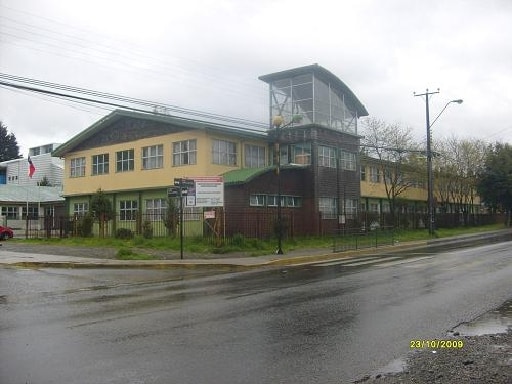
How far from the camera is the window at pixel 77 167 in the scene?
41.6 metres

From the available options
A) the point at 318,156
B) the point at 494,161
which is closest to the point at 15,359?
the point at 318,156

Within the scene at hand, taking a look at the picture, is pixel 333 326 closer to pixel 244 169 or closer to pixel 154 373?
pixel 154 373

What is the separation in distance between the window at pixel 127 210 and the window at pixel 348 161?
14809 mm

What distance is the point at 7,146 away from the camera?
3558 inches

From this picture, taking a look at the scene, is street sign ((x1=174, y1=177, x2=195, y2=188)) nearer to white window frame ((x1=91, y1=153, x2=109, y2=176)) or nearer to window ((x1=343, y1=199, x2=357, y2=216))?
white window frame ((x1=91, y1=153, x2=109, y2=176))

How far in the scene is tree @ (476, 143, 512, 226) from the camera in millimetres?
54906

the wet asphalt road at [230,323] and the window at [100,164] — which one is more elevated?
the window at [100,164]

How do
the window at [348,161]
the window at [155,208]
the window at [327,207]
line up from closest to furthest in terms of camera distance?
1. the window at [155,208]
2. the window at [327,207]
3. the window at [348,161]

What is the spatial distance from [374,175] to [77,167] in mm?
26110

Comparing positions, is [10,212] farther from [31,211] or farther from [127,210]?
[127,210]

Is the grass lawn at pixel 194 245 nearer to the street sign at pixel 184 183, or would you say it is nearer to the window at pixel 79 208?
the street sign at pixel 184 183

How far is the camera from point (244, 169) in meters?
34.1
